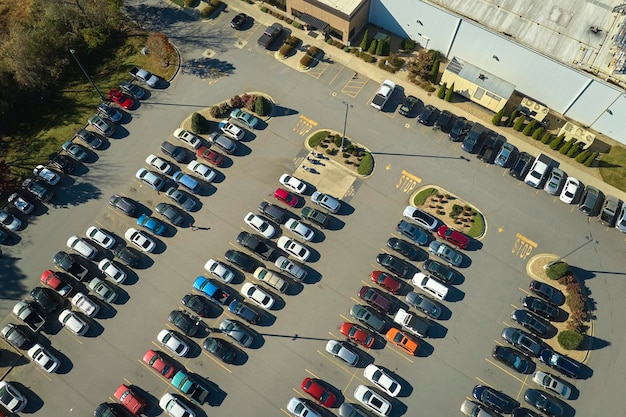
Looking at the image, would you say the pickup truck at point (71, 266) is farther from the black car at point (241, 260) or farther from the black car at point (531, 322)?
the black car at point (531, 322)

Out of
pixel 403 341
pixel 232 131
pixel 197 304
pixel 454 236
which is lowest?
pixel 197 304

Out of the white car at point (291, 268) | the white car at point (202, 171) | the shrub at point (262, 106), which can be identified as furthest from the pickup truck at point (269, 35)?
the white car at point (291, 268)

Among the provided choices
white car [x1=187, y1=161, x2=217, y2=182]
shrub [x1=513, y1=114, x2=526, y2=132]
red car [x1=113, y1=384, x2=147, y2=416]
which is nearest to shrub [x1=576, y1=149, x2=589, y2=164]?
shrub [x1=513, y1=114, x2=526, y2=132]

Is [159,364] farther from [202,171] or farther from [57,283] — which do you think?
[202,171]

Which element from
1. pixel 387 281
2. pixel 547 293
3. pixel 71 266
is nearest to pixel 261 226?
pixel 387 281

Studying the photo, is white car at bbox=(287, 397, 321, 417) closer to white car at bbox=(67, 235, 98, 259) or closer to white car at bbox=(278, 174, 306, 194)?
white car at bbox=(278, 174, 306, 194)
